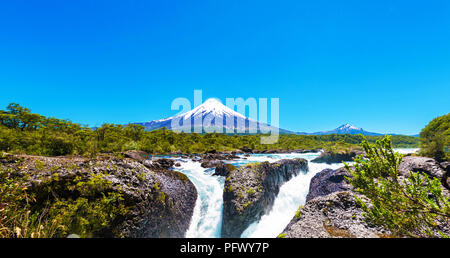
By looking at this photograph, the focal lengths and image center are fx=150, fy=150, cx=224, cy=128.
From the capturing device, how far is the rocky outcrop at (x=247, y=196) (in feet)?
23.5

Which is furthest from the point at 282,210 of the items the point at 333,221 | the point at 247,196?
the point at 333,221

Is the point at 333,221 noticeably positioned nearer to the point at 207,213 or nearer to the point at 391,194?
the point at 391,194

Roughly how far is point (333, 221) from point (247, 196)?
12.3 feet

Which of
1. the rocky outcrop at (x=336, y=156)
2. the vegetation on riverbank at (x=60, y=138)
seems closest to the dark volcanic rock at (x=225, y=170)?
the vegetation on riverbank at (x=60, y=138)

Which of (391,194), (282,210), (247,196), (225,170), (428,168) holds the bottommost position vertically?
(282,210)

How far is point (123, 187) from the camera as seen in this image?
5152 millimetres

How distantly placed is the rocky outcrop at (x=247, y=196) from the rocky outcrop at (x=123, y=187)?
7.69ft

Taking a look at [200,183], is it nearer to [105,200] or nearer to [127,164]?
[127,164]

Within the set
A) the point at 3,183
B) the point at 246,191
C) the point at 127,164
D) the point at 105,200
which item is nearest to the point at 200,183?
the point at 246,191

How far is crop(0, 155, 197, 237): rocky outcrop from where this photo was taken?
427 centimetres

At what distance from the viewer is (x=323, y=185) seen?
35.6ft
